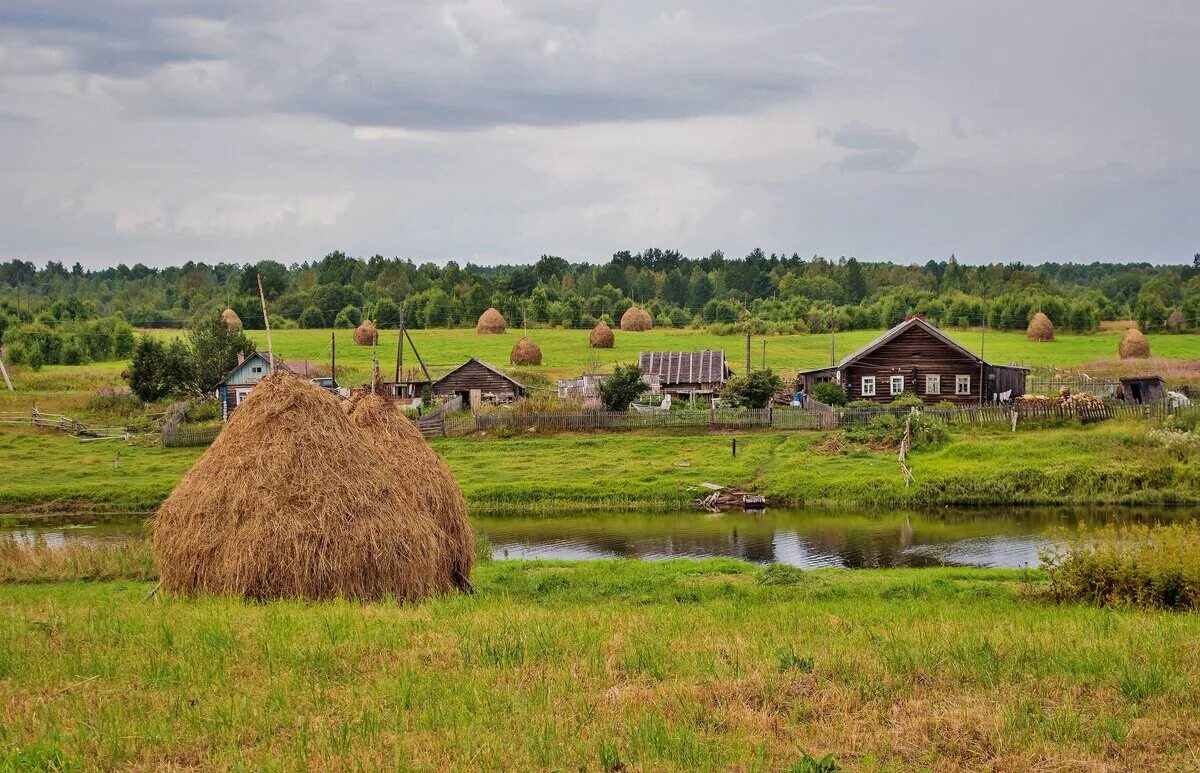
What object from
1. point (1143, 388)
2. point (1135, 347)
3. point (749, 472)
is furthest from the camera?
point (1135, 347)

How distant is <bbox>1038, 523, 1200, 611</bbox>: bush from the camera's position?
16.5 metres

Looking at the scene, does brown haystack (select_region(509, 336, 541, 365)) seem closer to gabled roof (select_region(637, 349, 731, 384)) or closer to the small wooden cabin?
gabled roof (select_region(637, 349, 731, 384))

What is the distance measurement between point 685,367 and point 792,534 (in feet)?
100

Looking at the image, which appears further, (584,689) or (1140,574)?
(1140,574)

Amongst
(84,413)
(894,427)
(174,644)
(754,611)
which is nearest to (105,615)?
(174,644)

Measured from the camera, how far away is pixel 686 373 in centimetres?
6091

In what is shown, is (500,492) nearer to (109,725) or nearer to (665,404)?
(665,404)

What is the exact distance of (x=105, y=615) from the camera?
13969mm

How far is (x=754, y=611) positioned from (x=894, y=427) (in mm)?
30307

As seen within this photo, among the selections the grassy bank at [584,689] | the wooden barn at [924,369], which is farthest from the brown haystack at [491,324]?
the grassy bank at [584,689]

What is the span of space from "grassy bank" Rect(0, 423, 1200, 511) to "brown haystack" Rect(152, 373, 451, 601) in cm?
1923

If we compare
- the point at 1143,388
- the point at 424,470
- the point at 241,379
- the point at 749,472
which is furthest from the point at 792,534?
the point at 241,379

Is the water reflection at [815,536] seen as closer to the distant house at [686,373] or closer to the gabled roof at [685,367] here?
the distant house at [686,373]

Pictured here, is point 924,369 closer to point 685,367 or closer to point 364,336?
point 685,367
